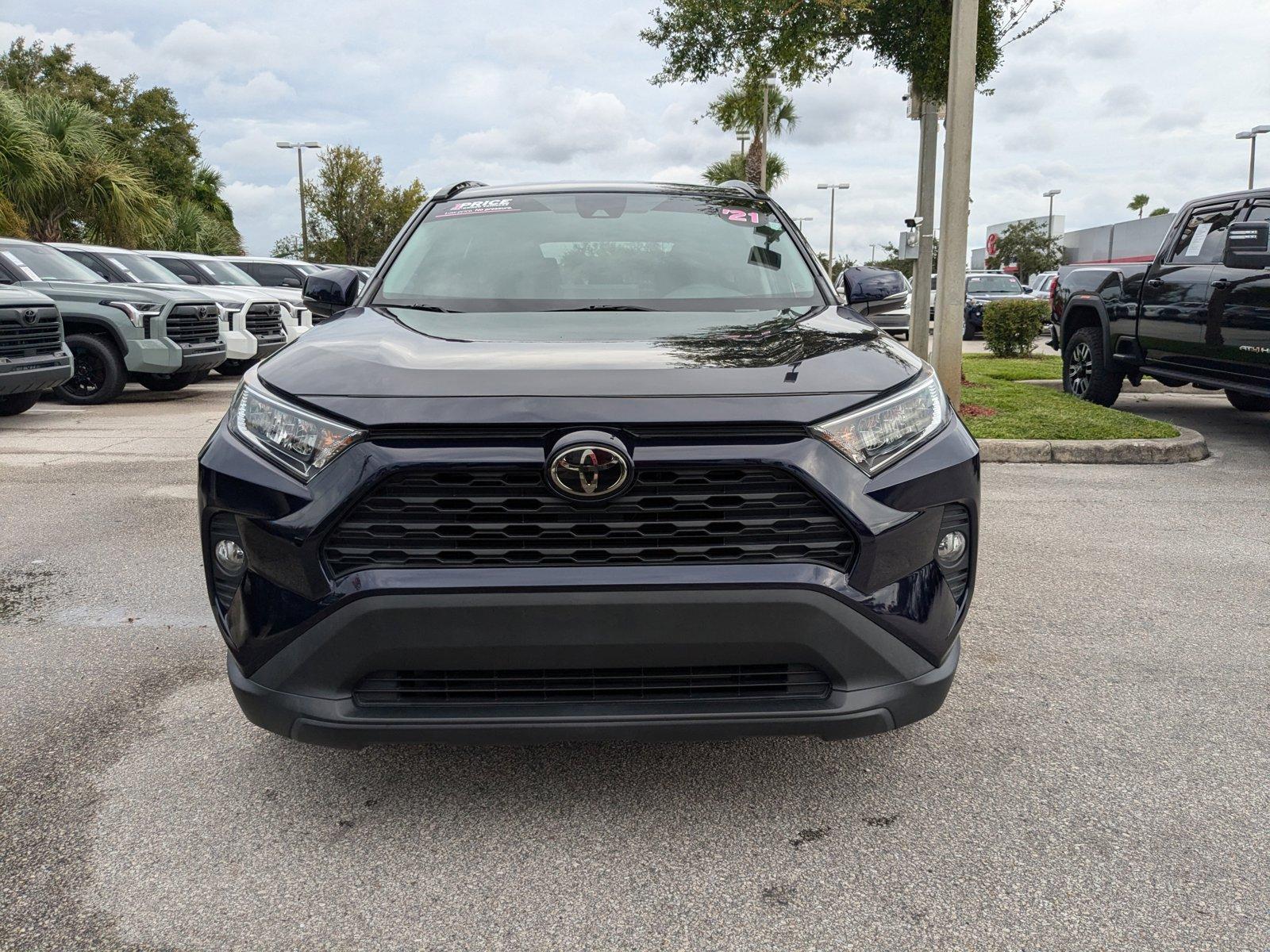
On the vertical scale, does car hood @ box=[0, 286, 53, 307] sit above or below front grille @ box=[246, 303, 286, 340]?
above

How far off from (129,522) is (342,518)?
424cm

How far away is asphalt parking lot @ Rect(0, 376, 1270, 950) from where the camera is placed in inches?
88.7

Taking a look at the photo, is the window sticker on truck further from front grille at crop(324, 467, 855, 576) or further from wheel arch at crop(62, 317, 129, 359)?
wheel arch at crop(62, 317, 129, 359)

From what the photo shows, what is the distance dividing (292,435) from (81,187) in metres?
23.9

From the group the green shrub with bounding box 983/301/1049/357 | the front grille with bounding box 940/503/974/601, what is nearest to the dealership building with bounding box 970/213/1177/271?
the green shrub with bounding box 983/301/1049/357

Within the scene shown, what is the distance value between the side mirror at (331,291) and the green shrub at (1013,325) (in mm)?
14121

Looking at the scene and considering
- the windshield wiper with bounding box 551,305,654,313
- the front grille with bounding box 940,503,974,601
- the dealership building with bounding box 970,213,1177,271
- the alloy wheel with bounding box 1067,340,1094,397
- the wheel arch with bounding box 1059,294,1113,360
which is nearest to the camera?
the front grille with bounding box 940,503,974,601

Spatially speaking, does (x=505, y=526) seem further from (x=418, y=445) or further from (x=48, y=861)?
(x=48, y=861)

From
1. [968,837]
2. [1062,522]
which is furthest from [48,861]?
[1062,522]

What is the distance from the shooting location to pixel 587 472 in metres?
2.31

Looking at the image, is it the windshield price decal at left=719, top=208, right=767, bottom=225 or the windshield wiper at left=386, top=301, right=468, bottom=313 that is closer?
the windshield wiper at left=386, top=301, right=468, bottom=313

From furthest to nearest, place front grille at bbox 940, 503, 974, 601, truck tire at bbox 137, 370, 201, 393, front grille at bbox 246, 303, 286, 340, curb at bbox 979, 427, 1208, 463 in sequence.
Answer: front grille at bbox 246, 303, 286, 340 < truck tire at bbox 137, 370, 201, 393 < curb at bbox 979, 427, 1208, 463 < front grille at bbox 940, 503, 974, 601

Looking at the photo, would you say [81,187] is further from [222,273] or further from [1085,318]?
[1085,318]

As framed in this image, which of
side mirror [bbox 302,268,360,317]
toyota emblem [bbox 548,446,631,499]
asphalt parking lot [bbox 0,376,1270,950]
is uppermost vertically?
side mirror [bbox 302,268,360,317]
